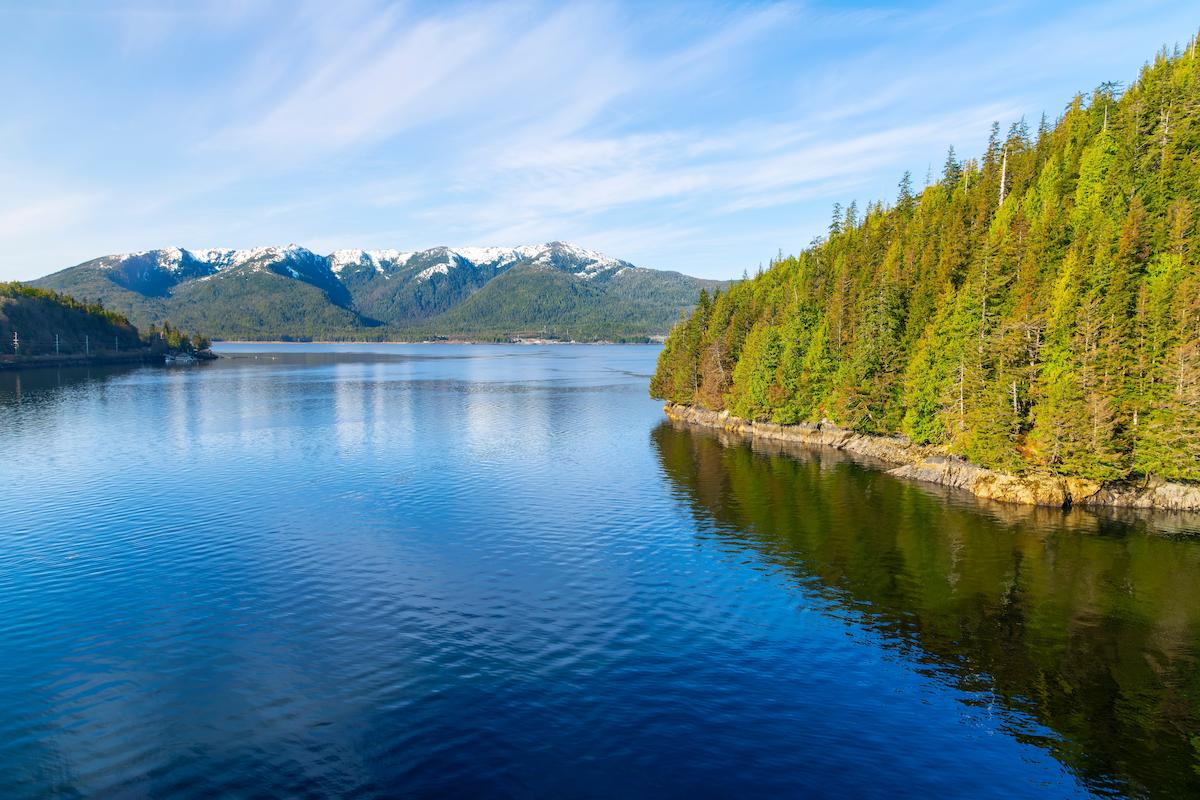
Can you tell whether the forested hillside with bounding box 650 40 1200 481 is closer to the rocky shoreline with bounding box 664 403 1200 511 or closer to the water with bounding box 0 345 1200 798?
the rocky shoreline with bounding box 664 403 1200 511

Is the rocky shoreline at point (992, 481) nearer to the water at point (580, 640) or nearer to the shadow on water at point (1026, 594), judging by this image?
the shadow on water at point (1026, 594)

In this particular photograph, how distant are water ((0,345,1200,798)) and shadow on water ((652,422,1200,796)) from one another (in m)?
0.25

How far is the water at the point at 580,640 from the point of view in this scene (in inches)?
1136

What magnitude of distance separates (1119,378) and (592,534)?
205 feet

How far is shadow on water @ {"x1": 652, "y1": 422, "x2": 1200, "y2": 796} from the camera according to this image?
31891mm

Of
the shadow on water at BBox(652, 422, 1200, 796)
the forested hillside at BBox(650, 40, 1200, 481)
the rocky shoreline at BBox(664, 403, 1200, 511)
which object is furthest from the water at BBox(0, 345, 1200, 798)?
the forested hillside at BBox(650, 40, 1200, 481)

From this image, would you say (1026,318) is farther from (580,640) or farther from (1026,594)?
(580,640)

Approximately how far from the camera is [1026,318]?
82.8 meters

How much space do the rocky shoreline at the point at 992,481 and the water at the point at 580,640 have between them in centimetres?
436

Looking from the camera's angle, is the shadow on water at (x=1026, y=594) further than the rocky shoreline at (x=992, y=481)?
No

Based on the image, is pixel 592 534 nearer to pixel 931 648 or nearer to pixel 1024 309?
pixel 931 648

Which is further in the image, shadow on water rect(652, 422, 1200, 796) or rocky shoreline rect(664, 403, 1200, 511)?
rocky shoreline rect(664, 403, 1200, 511)

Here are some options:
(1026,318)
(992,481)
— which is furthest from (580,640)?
(1026,318)

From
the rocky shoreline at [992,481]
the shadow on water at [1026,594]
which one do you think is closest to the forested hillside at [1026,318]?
the rocky shoreline at [992,481]
